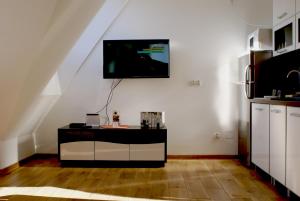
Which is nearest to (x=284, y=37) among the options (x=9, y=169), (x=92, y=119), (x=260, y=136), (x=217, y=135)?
(x=260, y=136)

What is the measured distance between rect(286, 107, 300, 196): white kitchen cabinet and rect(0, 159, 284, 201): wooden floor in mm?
286

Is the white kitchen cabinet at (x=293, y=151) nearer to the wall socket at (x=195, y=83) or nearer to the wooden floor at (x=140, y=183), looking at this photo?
the wooden floor at (x=140, y=183)

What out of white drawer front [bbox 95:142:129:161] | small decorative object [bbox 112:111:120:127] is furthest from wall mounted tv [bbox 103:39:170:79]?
white drawer front [bbox 95:142:129:161]

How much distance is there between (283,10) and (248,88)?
1078 millimetres

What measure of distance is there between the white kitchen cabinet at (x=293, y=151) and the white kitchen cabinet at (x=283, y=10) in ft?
3.81

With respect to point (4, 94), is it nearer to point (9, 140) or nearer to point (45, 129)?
point (9, 140)

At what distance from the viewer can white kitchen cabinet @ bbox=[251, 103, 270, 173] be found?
3.19m

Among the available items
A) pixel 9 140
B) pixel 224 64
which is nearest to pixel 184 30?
pixel 224 64

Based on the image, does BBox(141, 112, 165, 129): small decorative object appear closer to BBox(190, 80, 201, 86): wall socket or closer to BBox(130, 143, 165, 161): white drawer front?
BBox(130, 143, 165, 161): white drawer front

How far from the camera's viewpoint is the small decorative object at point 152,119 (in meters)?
4.16

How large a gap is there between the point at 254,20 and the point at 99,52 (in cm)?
246

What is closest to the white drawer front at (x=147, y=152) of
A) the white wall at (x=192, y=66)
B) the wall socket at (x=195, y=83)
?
the white wall at (x=192, y=66)

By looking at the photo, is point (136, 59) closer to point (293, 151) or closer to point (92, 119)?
point (92, 119)

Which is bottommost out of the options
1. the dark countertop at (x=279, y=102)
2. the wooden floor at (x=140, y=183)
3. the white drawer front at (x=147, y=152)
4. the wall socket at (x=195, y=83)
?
the wooden floor at (x=140, y=183)
